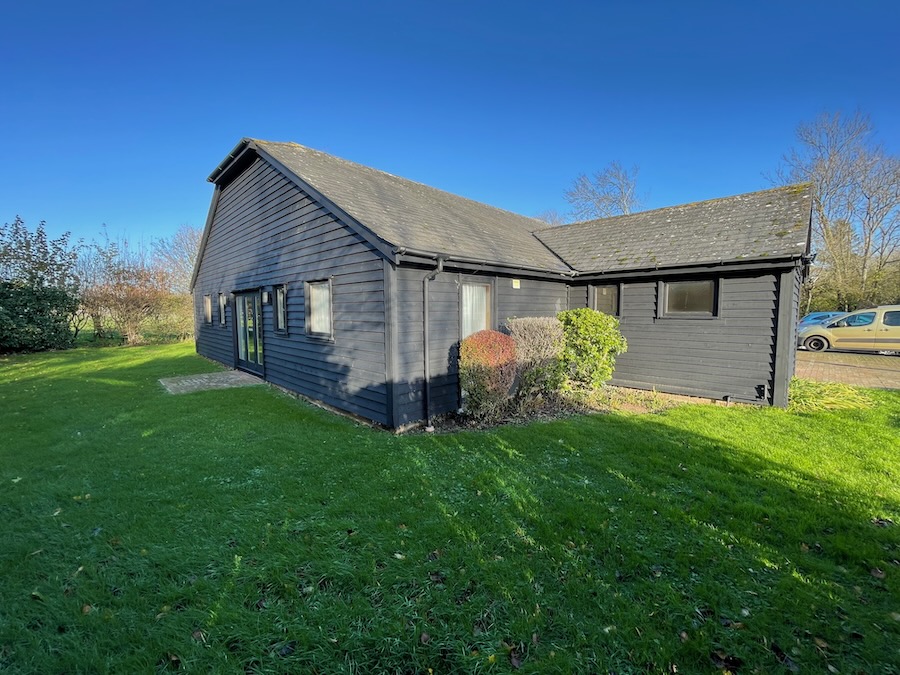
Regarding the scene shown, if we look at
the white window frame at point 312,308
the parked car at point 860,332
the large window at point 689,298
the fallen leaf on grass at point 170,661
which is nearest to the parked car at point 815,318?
the parked car at point 860,332

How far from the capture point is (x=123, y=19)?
7.77 m

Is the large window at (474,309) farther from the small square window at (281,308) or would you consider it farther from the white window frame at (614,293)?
the small square window at (281,308)

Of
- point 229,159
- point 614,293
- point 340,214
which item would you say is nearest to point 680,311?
point 614,293

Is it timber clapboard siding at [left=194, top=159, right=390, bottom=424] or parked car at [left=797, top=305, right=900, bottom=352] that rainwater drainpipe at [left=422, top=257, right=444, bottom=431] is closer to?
timber clapboard siding at [left=194, top=159, right=390, bottom=424]

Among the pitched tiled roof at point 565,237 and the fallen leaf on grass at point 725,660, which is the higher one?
the pitched tiled roof at point 565,237

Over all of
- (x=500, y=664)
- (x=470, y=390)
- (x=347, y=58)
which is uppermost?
(x=347, y=58)

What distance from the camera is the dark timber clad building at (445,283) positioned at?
6.21 meters

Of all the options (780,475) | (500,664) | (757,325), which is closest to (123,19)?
(500,664)

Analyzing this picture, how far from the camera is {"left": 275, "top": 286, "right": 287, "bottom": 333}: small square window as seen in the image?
8.65m

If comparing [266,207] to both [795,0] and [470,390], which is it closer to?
[470,390]

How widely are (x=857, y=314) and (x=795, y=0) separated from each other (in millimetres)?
12731

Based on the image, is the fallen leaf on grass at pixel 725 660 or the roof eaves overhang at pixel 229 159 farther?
the roof eaves overhang at pixel 229 159

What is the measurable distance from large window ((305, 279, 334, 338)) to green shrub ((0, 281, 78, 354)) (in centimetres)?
1589

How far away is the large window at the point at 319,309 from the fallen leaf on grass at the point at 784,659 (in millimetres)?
6665
